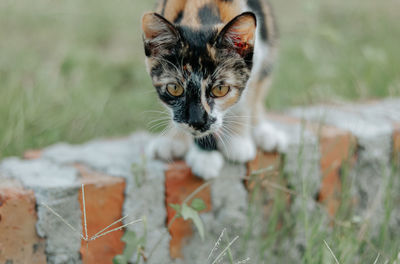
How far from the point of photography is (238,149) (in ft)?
5.66

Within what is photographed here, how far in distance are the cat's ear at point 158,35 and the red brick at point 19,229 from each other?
0.65 m

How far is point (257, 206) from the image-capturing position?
5.77 feet

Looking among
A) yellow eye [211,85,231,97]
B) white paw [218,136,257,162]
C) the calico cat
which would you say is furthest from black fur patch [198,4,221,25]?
white paw [218,136,257,162]

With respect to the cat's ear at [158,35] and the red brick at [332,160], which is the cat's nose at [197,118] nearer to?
the cat's ear at [158,35]

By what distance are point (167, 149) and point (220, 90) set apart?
418 millimetres

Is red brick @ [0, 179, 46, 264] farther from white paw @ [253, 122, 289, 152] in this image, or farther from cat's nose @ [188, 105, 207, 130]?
white paw @ [253, 122, 289, 152]

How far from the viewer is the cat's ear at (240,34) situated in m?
1.37

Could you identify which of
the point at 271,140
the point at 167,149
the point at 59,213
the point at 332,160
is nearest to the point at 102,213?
the point at 59,213

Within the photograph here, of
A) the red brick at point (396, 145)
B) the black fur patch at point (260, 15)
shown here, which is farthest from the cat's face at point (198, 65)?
the red brick at point (396, 145)

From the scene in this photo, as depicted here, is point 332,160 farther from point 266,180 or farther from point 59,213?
point 59,213

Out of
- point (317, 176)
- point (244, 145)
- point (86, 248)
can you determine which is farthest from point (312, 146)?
point (86, 248)

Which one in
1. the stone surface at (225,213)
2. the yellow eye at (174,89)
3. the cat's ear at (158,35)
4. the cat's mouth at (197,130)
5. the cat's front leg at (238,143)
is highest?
the cat's ear at (158,35)

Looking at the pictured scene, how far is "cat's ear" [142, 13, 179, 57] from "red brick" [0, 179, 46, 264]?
65cm

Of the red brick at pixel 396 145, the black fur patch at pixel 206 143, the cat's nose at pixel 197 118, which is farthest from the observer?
the red brick at pixel 396 145
